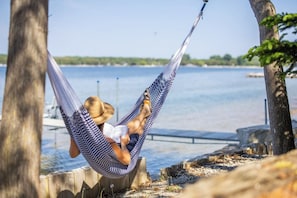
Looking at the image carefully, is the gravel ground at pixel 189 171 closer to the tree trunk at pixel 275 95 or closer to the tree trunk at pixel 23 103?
the tree trunk at pixel 275 95

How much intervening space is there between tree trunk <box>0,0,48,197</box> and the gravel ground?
3.97 ft

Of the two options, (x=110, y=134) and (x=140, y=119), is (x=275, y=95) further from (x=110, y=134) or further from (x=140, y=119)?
(x=110, y=134)

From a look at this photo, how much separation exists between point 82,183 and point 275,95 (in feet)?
4.53

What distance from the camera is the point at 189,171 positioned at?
3.46 m

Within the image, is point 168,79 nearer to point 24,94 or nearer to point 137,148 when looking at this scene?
point 137,148

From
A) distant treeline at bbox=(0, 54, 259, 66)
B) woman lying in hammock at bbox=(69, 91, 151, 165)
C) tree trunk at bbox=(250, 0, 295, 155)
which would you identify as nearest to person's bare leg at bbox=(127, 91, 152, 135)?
woman lying in hammock at bbox=(69, 91, 151, 165)

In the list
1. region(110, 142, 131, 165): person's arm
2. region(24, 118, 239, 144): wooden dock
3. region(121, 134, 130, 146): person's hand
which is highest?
region(121, 134, 130, 146): person's hand

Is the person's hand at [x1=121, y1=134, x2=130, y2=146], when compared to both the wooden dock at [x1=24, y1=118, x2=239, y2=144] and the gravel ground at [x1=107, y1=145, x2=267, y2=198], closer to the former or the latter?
the gravel ground at [x1=107, y1=145, x2=267, y2=198]

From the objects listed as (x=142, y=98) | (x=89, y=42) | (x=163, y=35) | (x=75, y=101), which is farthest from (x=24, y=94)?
(x=89, y=42)

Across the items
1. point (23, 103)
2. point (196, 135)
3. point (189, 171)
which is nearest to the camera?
point (23, 103)

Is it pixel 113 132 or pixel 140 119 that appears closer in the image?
pixel 113 132

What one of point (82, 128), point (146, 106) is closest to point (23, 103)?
point (82, 128)

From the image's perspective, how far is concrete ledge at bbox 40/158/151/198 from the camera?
2617mm

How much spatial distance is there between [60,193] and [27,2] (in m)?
1.31
